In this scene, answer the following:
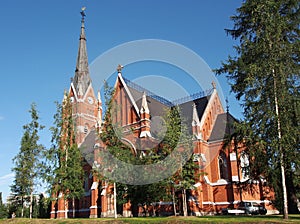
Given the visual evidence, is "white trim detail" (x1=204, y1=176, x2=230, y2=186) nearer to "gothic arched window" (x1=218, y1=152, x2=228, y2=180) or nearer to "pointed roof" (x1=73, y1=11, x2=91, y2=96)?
"gothic arched window" (x1=218, y1=152, x2=228, y2=180)

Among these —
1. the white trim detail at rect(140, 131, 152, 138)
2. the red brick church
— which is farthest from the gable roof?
the white trim detail at rect(140, 131, 152, 138)

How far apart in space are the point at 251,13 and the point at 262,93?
6.12 m

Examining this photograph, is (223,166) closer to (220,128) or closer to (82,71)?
(220,128)

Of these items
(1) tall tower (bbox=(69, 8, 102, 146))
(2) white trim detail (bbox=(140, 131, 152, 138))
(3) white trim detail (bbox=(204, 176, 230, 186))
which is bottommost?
(3) white trim detail (bbox=(204, 176, 230, 186))

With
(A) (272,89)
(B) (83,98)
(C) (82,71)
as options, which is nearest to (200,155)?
(A) (272,89)

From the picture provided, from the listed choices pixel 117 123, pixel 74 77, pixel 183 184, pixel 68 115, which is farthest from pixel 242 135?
pixel 74 77

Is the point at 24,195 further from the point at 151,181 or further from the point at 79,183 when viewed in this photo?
the point at 151,181

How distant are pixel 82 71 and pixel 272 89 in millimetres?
47612

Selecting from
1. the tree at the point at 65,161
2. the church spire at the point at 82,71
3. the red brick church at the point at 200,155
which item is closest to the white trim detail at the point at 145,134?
the red brick church at the point at 200,155

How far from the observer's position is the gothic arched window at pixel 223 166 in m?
36.3

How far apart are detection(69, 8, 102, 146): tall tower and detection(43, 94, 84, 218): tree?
18510 mm

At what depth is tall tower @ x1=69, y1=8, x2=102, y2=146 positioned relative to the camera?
5624cm

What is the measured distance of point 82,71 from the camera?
204 feet

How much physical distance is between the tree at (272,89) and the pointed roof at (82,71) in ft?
136
